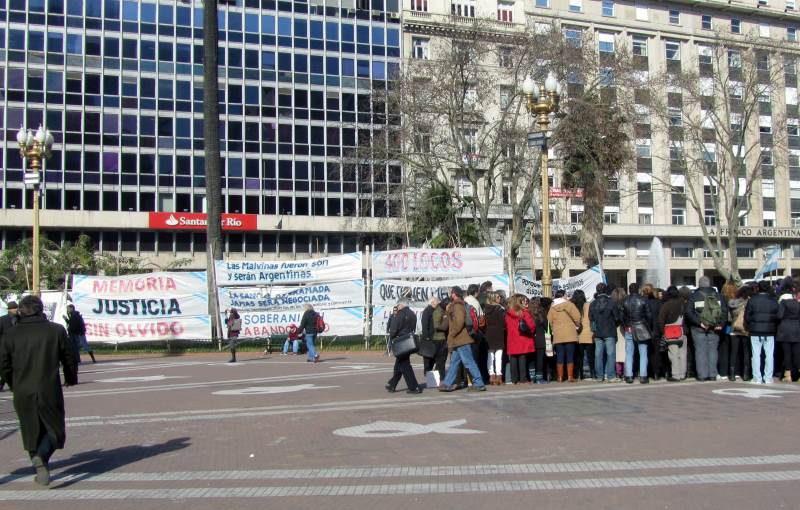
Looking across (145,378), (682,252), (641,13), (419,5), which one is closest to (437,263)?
(145,378)

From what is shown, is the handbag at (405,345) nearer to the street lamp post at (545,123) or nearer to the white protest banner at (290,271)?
the street lamp post at (545,123)

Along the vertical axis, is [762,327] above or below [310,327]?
above

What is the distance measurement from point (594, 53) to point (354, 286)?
Result: 44.7ft

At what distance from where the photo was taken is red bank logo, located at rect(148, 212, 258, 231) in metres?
54.0

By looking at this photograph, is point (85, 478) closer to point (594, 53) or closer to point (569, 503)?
point (569, 503)

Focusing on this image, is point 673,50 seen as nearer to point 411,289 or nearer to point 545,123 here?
point 411,289

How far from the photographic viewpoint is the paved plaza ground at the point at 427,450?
666 centimetres

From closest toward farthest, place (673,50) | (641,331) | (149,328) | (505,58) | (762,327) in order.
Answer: (762,327), (641,331), (149,328), (505,58), (673,50)

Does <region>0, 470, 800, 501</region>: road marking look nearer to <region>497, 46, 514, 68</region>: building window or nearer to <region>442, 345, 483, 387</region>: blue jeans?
<region>442, 345, 483, 387</region>: blue jeans

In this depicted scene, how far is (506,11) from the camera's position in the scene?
6091cm

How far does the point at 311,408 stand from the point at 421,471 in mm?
4582

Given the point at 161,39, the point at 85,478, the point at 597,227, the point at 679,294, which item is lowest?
the point at 85,478

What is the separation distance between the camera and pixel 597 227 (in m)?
36.9

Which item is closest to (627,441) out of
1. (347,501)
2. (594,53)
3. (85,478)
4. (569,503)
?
(569,503)
